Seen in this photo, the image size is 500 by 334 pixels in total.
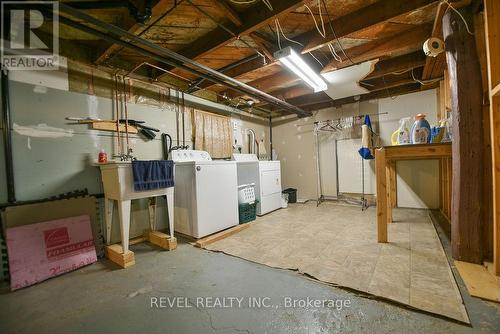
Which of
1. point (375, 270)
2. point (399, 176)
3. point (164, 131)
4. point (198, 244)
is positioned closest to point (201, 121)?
point (164, 131)

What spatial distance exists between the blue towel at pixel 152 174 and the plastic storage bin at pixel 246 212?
45.3 inches

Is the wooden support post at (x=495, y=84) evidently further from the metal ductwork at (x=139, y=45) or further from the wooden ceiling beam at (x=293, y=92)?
the wooden ceiling beam at (x=293, y=92)

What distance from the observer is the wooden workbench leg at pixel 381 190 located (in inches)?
80.7

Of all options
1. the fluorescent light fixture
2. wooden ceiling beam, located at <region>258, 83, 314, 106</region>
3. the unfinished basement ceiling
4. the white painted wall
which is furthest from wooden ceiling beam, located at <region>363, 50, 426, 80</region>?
the white painted wall

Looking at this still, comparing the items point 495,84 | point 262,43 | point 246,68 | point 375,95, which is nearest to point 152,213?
point 246,68

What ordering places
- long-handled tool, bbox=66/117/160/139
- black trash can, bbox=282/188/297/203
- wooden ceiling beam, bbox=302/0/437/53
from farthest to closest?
Result: black trash can, bbox=282/188/297/203, long-handled tool, bbox=66/117/160/139, wooden ceiling beam, bbox=302/0/437/53

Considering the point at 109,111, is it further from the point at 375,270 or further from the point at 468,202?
the point at 468,202

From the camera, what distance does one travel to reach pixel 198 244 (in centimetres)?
230

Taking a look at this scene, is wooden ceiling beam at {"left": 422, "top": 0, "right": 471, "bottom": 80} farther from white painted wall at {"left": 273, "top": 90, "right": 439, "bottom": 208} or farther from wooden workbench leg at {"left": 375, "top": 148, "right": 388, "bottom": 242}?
wooden workbench leg at {"left": 375, "top": 148, "right": 388, "bottom": 242}

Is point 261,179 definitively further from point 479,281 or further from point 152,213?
point 479,281

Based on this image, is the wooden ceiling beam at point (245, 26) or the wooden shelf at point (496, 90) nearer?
the wooden shelf at point (496, 90)

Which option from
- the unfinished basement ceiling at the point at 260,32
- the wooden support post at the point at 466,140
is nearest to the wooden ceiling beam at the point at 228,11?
the unfinished basement ceiling at the point at 260,32

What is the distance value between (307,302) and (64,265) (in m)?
2.10

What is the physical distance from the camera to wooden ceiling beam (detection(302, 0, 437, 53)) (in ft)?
5.59
